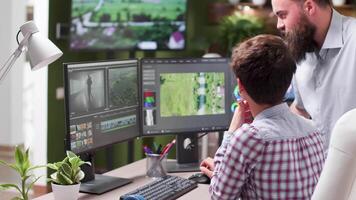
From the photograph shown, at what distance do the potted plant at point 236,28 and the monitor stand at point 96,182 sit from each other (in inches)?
147

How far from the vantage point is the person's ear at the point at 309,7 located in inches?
94.5

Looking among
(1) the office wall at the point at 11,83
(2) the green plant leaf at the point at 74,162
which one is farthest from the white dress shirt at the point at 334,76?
(1) the office wall at the point at 11,83

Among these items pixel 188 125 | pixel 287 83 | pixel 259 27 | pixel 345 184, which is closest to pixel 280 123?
pixel 287 83

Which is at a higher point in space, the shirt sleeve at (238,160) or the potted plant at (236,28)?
the potted plant at (236,28)

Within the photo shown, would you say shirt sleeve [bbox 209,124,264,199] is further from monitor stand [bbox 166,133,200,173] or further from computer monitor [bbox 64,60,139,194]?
monitor stand [bbox 166,133,200,173]

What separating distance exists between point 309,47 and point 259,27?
365 cm

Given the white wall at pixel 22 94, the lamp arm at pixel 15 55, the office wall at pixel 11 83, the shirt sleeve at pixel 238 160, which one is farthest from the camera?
the office wall at pixel 11 83

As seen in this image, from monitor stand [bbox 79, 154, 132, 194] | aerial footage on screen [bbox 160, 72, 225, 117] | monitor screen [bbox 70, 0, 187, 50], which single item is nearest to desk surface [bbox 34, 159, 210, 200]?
monitor stand [bbox 79, 154, 132, 194]

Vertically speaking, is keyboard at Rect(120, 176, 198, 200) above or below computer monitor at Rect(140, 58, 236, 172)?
below

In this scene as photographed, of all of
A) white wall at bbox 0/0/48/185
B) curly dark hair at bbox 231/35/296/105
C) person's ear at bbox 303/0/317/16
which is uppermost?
person's ear at bbox 303/0/317/16

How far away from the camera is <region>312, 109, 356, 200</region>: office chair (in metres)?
1.27

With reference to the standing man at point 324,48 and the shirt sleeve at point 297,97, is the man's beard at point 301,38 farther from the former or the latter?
the shirt sleeve at point 297,97

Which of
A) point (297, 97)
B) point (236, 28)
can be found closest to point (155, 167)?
point (297, 97)

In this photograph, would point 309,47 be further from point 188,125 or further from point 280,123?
point 280,123
